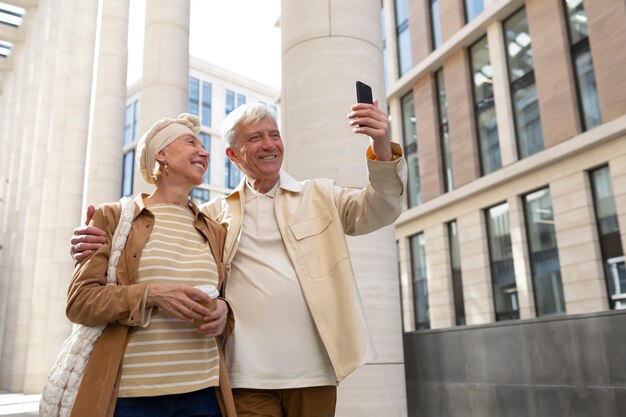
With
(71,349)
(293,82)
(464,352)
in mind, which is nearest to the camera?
(71,349)

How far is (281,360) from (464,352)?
5.78 metres

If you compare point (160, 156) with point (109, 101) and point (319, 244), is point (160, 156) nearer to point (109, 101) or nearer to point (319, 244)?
point (319, 244)

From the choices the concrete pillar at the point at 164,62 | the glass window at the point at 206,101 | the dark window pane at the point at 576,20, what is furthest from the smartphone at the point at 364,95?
the glass window at the point at 206,101

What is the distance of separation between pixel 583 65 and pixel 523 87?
8.04 ft

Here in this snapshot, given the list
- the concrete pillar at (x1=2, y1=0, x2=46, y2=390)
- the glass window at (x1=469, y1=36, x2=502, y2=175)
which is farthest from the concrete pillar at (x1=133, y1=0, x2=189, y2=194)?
the concrete pillar at (x1=2, y1=0, x2=46, y2=390)

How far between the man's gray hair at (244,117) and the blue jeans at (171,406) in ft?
3.93

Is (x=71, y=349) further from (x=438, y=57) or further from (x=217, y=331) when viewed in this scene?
(x=438, y=57)

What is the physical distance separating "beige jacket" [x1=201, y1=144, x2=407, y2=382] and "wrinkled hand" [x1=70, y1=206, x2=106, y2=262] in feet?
1.77

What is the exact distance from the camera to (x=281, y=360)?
241cm

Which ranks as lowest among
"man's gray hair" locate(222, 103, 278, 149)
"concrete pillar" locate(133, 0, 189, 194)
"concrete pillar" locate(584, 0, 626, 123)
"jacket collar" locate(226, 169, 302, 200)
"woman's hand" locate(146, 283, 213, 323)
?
"woman's hand" locate(146, 283, 213, 323)

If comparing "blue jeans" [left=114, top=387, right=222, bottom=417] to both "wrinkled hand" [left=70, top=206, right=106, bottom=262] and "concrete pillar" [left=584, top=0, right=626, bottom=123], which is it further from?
"concrete pillar" [left=584, top=0, right=626, bottom=123]

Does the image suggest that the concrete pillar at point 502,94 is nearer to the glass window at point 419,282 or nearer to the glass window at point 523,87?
the glass window at point 523,87

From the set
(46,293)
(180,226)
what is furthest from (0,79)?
(180,226)

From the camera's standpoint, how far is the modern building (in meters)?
16.3
